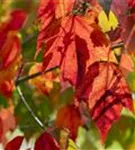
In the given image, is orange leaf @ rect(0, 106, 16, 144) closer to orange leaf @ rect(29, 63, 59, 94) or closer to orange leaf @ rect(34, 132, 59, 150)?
orange leaf @ rect(29, 63, 59, 94)

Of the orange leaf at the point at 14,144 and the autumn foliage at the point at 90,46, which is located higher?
the autumn foliage at the point at 90,46

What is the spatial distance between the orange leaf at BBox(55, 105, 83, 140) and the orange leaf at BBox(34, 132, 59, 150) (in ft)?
0.24

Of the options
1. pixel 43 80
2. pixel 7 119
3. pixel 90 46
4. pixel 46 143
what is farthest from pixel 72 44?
pixel 7 119

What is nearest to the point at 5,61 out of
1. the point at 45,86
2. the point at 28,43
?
the point at 45,86

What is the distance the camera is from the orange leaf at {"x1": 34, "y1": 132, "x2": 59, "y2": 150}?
0.80 m

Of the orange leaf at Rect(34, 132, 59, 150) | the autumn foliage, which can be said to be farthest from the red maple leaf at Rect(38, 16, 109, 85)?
the orange leaf at Rect(34, 132, 59, 150)

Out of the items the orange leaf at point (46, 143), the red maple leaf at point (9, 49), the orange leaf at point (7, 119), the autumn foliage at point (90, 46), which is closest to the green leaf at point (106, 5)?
the autumn foliage at point (90, 46)

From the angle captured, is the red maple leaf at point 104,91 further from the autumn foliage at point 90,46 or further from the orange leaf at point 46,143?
the orange leaf at point 46,143

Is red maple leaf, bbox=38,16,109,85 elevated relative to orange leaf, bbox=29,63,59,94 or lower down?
elevated

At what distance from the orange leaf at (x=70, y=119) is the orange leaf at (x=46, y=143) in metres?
0.07

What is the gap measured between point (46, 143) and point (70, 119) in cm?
10

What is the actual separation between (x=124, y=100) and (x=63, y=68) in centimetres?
11

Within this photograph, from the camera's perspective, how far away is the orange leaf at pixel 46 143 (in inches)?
31.7

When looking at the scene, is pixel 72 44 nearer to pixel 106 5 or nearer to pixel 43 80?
pixel 106 5
